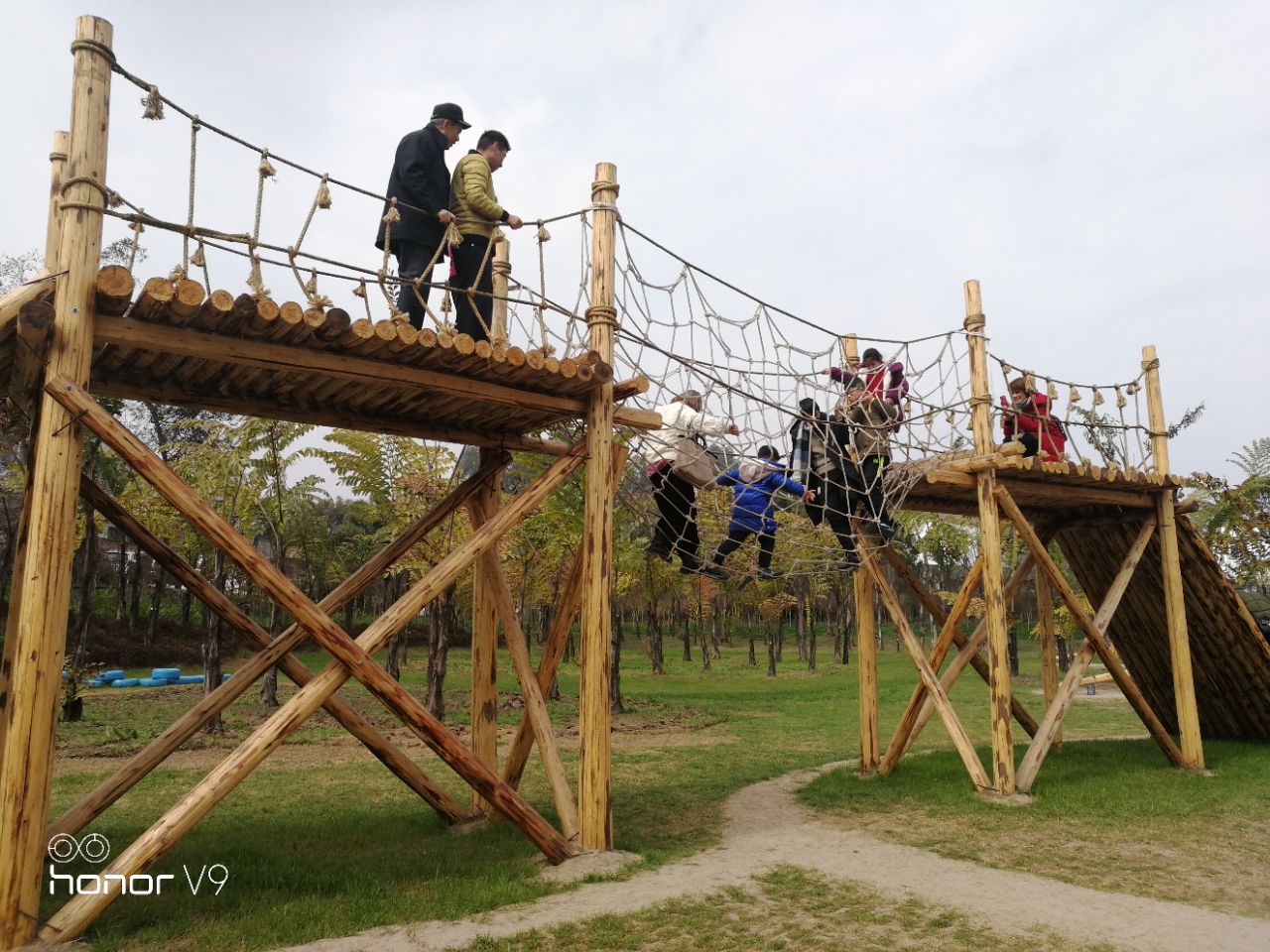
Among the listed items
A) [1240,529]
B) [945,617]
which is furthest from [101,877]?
[1240,529]

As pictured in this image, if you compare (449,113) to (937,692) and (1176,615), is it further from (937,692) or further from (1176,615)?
(1176,615)

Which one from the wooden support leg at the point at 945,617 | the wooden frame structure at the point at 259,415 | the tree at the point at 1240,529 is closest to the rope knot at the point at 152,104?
the wooden frame structure at the point at 259,415

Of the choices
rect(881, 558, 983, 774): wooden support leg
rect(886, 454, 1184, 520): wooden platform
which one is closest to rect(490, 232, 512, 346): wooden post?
rect(886, 454, 1184, 520): wooden platform

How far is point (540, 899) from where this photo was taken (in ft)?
19.1

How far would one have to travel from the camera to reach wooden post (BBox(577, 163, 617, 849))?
22.1 feet

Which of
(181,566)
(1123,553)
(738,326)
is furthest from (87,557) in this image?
(1123,553)

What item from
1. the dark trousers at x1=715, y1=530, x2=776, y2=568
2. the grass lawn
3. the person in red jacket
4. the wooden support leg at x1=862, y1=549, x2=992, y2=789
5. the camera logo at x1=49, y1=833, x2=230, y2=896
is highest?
the person in red jacket

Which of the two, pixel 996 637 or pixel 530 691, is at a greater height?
pixel 996 637

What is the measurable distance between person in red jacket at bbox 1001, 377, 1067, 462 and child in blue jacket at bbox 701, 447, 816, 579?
3.65m

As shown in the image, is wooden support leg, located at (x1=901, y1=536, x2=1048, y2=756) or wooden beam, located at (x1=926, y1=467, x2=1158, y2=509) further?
wooden support leg, located at (x1=901, y1=536, x2=1048, y2=756)

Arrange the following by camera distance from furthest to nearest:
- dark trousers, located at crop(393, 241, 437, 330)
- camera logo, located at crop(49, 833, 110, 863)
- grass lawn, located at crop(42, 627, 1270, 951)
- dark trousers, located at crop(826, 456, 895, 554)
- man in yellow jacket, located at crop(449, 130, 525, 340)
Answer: dark trousers, located at crop(826, 456, 895, 554), man in yellow jacket, located at crop(449, 130, 525, 340), dark trousers, located at crop(393, 241, 437, 330), camera logo, located at crop(49, 833, 110, 863), grass lawn, located at crop(42, 627, 1270, 951)

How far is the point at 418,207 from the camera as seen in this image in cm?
674

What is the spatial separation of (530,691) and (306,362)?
3181mm

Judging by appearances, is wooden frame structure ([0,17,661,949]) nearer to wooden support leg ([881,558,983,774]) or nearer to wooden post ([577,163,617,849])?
wooden post ([577,163,617,849])
